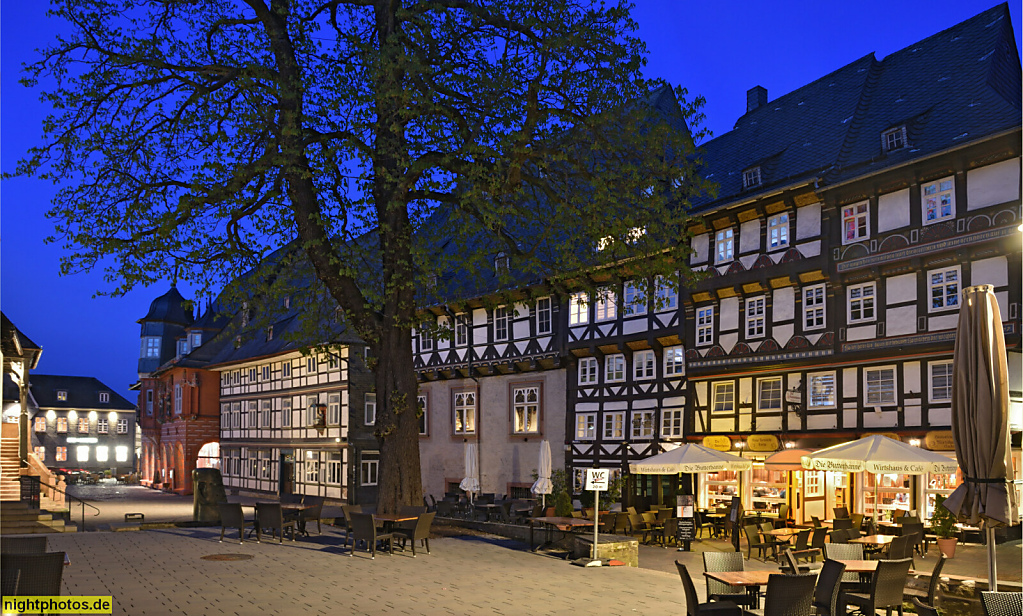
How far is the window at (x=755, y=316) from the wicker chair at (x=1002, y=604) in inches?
790

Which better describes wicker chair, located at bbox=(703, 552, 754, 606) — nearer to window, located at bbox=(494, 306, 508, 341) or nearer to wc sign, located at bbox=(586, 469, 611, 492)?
wc sign, located at bbox=(586, 469, 611, 492)

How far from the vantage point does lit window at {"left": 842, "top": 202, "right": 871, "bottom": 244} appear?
81.8 feet

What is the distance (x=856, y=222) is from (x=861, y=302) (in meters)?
2.17

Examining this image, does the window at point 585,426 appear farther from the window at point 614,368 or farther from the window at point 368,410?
the window at point 368,410

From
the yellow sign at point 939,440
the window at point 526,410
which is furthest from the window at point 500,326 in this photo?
the yellow sign at point 939,440

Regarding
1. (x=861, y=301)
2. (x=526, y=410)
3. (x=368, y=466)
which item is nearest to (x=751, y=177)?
(x=861, y=301)

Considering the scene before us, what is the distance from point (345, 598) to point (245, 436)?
1767 inches

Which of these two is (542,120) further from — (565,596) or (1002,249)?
(1002,249)

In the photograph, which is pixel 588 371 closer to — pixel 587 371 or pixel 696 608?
pixel 587 371

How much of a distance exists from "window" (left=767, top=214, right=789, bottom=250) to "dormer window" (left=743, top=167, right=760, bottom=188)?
6.61ft

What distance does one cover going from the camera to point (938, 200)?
2342 cm

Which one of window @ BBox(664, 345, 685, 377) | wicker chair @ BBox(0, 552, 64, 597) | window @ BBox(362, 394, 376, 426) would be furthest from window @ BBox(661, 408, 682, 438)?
wicker chair @ BBox(0, 552, 64, 597)

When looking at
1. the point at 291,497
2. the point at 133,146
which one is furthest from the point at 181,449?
the point at 133,146

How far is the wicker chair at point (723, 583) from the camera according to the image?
9.91m
